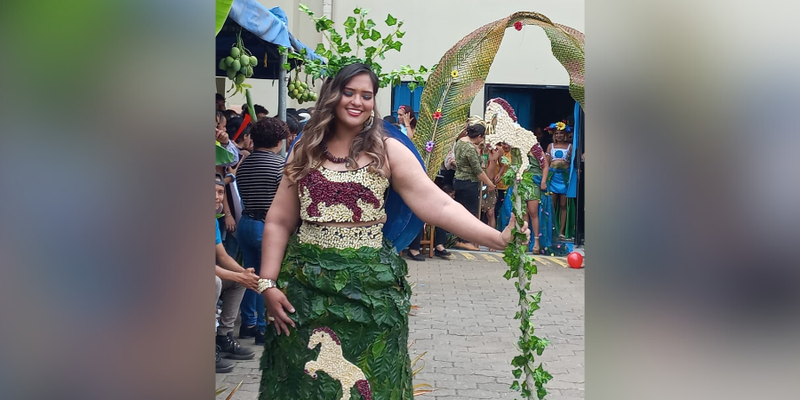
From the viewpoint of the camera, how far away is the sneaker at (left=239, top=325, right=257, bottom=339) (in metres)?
4.99

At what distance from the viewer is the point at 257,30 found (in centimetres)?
460

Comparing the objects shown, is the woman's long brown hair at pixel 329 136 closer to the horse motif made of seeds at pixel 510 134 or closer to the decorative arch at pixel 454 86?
the horse motif made of seeds at pixel 510 134

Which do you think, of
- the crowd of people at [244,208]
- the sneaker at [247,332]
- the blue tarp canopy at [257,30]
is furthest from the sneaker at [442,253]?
the crowd of people at [244,208]

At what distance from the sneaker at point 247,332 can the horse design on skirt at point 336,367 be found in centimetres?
268

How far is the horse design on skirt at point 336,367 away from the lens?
2.45m

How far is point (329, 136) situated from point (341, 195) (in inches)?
10.8

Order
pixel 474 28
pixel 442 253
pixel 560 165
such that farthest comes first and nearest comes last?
pixel 474 28 < pixel 560 165 < pixel 442 253

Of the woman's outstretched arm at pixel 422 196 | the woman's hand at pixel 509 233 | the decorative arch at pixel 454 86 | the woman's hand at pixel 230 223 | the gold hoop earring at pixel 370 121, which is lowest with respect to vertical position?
the woman's hand at pixel 230 223

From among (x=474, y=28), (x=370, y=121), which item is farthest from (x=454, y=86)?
(x=474, y=28)

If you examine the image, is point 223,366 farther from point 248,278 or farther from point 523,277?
point 523,277

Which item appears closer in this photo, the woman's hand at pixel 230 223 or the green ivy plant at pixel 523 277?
the green ivy plant at pixel 523 277
